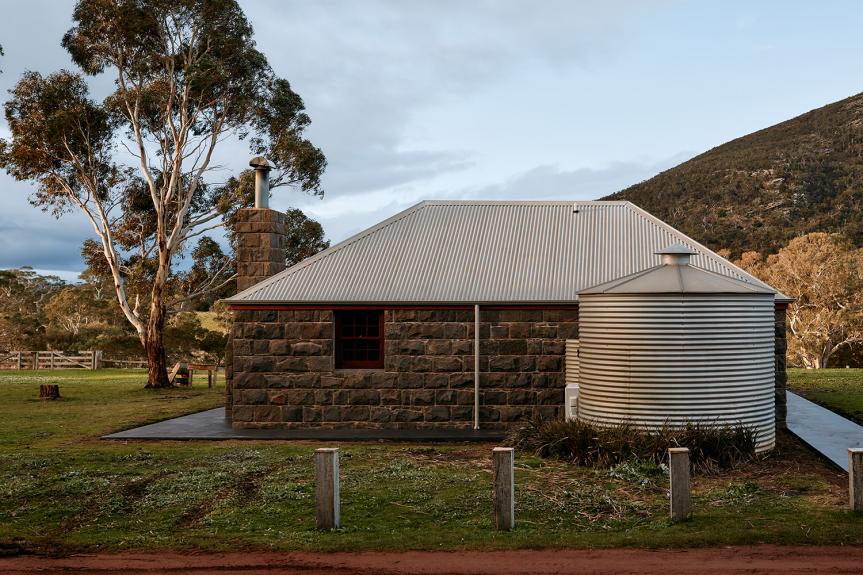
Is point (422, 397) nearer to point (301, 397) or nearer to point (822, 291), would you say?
point (301, 397)

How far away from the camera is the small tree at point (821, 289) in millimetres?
41750

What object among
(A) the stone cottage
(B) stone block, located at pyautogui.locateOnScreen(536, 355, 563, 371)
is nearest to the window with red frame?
(A) the stone cottage

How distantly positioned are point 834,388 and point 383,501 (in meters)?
17.4

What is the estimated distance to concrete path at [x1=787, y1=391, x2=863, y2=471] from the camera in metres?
12.6

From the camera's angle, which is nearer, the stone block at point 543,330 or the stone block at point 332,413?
the stone block at point 543,330

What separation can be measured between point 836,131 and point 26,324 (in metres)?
58.3

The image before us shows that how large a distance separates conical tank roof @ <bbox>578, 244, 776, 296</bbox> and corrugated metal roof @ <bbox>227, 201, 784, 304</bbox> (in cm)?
250

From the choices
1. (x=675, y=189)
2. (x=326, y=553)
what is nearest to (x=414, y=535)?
(x=326, y=553)

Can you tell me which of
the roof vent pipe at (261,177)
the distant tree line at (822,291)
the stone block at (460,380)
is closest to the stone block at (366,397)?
the stone block at (460,380)

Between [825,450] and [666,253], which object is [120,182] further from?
[825,450]

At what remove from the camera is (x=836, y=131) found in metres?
66.3

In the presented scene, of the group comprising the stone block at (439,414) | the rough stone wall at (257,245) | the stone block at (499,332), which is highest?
the rough stone wall at (257,245)

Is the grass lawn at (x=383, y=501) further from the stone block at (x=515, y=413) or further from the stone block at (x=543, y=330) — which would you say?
the stone block at (x=543, y=330)

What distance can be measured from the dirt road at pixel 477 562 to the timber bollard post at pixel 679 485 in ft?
2.63
